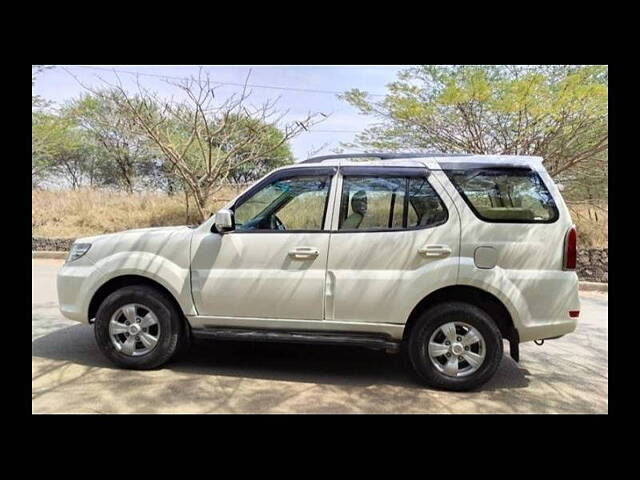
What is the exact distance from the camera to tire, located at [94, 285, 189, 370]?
13.5 ft

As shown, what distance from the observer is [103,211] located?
1443cm

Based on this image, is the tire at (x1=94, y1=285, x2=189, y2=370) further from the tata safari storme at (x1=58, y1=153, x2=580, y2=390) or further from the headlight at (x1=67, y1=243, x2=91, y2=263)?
the headlight at (x1=67, y1=243, x2=91, y2=263)

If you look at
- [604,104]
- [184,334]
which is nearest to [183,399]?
[184,334]

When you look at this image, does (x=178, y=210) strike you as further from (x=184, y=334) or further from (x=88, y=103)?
(x=184, y=334)

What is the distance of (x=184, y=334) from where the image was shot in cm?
421

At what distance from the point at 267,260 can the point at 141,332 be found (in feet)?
4.53

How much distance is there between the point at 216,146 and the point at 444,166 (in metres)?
10.6

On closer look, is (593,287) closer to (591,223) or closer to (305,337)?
(591,223)

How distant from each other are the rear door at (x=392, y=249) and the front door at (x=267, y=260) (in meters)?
0.15

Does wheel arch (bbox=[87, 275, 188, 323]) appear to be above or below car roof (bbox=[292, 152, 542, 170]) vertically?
below

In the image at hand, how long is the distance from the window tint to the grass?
9.59 meters

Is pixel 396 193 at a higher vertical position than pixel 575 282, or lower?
higher

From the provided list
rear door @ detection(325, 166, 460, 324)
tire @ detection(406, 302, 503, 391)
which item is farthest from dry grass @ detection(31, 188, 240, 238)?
tire @ detection(406, 302, 503, 391)

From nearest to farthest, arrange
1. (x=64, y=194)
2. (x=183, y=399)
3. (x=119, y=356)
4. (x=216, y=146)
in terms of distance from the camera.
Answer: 1. (x=183, y=399)
2. (x=119, y=356)
3. (x=216, y=146)
4. (x=64, y=194)
